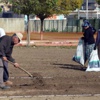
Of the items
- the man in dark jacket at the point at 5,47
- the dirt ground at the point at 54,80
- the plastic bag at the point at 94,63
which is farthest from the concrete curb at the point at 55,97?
the plastic bag at the point at 94,63

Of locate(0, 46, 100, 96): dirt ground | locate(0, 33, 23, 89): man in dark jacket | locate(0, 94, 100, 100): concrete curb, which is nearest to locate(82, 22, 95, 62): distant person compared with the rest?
locate(0, 46, 100, 96): dirt ground

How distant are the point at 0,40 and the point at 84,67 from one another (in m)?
6.34

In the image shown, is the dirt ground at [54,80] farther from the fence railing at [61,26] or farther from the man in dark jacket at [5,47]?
the fence railing at [61,26]

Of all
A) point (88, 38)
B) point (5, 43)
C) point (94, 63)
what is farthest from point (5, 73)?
point (88, 38)

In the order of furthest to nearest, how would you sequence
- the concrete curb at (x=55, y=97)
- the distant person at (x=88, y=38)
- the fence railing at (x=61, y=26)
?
the fence railing at (x=61, y=26)
the distant person at (x=88, y=38)
the concrete curb at (x=55, y=97)

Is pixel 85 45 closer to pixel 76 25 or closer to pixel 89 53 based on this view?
pixel 89 53

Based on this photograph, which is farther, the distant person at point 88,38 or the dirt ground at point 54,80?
the distant person at point 88,38

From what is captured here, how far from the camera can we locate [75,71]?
17219mm

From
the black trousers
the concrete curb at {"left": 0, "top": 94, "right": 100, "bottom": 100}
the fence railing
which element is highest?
the black trousers

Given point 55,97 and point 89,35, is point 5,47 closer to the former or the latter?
point 55,97

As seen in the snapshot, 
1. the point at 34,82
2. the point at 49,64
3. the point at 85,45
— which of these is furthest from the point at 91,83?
the point at 49,64

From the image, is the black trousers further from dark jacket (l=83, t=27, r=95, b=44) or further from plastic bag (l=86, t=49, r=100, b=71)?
dark jacket (l=83, t=27, r=95, b=44)

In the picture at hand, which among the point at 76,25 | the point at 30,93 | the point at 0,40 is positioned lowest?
the point at 76,25

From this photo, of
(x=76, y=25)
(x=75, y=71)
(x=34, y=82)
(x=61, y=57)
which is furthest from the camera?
(x=76, y=25)
